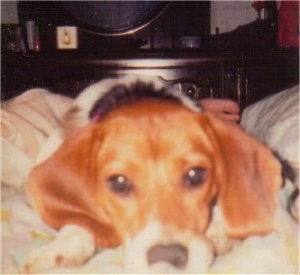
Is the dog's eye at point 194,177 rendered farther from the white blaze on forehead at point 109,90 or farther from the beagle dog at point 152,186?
the white blaze on forehead at point 109,90

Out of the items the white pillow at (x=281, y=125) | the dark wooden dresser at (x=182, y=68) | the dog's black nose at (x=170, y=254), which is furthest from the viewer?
the dark wooden dresser at (x=182, y=68)

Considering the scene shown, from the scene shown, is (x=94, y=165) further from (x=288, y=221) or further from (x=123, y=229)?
(x=288, y=221)

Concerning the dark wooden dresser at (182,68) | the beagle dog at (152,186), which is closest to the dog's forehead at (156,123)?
the beagle dog at (152,186)

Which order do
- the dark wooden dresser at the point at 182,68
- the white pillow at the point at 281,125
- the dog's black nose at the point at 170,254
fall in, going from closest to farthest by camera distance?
the dog's black nose at the point at 170,254
the white pillow at the point at 281,125
the dark wooden dresser at the point at 182,68

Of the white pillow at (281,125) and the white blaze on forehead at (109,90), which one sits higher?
the white blaze on forehead at (109,90)

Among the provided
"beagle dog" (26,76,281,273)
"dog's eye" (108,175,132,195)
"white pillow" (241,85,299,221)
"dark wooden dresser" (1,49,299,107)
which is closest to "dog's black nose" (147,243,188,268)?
"beagle dog" (26,76,281,273)

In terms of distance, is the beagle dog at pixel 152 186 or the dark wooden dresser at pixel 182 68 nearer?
the beagle dog at pixel 152 186

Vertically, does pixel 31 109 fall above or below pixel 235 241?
above

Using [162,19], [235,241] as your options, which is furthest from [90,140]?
[162,19]
